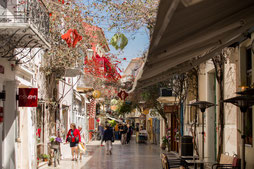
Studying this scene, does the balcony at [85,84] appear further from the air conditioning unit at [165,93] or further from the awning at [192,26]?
the awning at [192,26]

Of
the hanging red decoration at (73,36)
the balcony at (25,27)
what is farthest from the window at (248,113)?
the hanging red decoration at (73,36)

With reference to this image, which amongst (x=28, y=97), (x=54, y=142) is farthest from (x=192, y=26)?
(x=54, y=142)

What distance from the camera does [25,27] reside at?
8992 millimetres

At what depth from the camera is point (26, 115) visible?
15.3 m

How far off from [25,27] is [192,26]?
5.48 metres

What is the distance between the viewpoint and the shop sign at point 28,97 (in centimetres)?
1252

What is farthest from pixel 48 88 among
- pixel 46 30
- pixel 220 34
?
pixel 220 34

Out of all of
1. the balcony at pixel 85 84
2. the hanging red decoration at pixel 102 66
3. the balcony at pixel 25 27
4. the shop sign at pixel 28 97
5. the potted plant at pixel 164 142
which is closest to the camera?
the balcony at pixel 25 27

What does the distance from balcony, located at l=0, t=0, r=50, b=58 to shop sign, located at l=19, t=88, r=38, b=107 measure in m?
1.74

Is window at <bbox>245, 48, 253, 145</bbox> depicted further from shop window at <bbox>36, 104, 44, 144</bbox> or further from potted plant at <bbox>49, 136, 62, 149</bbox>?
shop window at <bbox>36, 104, 44, 144</bbox>

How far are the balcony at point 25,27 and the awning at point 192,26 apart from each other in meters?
4.35

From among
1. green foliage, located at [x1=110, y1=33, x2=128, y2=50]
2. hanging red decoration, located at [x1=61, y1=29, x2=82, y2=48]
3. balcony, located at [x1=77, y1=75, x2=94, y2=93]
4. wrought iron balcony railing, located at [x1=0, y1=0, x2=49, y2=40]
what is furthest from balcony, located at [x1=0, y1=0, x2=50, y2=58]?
balcony, located at [x1=77, y1=75, x2=94, y2=93]

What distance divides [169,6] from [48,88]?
16784 mm

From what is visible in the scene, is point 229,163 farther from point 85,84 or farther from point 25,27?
point 85,84
